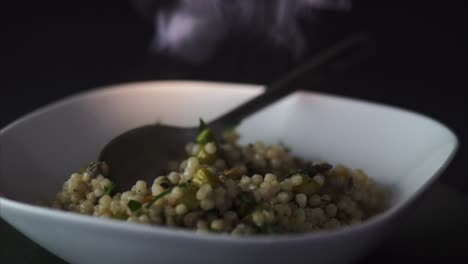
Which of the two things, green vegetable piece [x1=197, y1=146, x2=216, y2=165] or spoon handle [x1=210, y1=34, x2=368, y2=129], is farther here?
spoon handle [x1=210, y1=34, x2=368, y2=129]

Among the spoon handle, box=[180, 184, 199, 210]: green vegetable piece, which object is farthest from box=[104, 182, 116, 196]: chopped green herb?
the spoon handle

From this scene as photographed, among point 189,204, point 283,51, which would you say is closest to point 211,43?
point 283,51

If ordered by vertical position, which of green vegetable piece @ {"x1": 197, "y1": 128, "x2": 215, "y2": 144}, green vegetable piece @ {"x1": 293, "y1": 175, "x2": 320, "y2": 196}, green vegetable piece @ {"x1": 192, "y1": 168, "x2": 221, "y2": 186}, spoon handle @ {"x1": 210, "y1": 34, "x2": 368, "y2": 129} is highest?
spoon handle @ {"x1": 210, "y1": 34, "x2": 368, "y2": 129}

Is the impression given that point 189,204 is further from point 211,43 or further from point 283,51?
point 283,51

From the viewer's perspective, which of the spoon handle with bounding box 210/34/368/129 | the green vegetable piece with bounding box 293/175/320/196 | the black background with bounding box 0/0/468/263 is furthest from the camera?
the black background with bounding box 0/0/468/263

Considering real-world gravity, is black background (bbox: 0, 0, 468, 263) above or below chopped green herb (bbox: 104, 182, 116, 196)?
above

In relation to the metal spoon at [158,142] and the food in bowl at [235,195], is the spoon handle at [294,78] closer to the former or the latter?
the metal spoon at [158,142]

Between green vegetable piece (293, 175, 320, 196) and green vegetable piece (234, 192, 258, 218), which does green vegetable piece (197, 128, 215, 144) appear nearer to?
green vegetable piece (293, 175, 320, 196)
